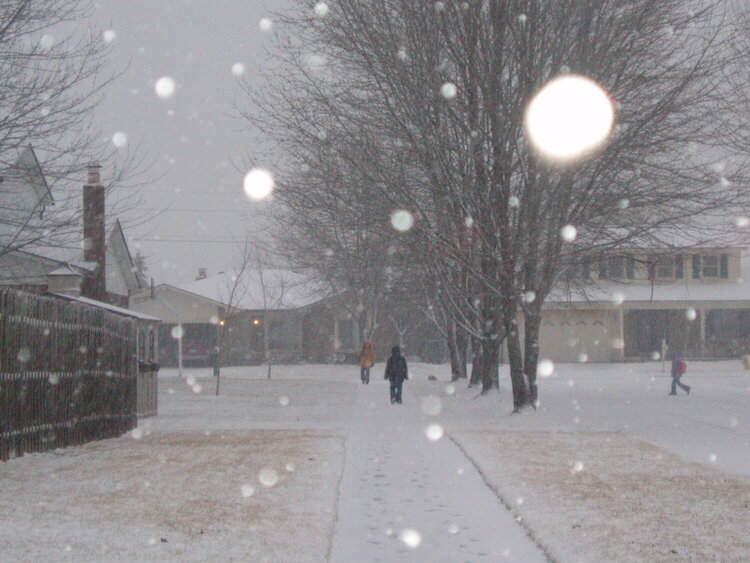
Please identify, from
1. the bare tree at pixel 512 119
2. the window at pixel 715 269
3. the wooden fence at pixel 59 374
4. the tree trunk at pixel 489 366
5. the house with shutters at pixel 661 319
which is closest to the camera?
the wooden fence at pixel 59 374

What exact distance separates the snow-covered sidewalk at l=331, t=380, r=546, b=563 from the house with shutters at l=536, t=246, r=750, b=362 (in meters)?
38.5

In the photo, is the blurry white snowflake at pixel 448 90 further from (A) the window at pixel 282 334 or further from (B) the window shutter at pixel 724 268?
(A) the window at pixel 282 334

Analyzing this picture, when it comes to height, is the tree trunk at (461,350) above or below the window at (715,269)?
below

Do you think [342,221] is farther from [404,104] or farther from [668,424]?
[668,424]

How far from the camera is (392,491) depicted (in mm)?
10422

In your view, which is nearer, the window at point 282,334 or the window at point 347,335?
the window at point 282,334

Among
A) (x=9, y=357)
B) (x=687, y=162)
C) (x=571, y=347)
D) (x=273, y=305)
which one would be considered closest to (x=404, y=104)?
(x=687, y=162)

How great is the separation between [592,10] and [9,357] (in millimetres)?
12660

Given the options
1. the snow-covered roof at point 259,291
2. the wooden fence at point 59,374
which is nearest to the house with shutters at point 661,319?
the snow-covered roof at point 259,291

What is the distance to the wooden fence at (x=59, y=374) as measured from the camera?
12.6 metres

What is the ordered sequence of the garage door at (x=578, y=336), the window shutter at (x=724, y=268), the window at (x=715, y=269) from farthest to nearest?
the window shutter at (x=724, y=268), the window at (x=715, y=269), the garage door at (x=578, y=336)

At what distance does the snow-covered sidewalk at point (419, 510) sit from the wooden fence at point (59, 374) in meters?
4.20

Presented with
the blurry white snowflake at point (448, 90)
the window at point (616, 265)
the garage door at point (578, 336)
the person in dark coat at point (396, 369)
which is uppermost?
the blurry white snowflake at point (448, 90)

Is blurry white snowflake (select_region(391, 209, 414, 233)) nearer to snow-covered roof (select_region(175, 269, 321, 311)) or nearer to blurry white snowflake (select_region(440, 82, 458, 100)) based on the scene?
blurry white snowflake (select_region(440, 82, 458, 100))
